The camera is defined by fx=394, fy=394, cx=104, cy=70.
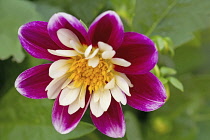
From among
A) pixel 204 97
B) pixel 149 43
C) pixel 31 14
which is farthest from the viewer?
pixel 204 97

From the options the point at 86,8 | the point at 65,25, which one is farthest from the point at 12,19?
the point at 65,25

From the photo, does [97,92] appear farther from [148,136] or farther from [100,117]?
[148,136]

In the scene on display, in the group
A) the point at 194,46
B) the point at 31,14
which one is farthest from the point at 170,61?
the point at 31,14

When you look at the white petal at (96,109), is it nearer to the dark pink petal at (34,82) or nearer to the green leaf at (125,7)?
the dark pink petal at (34,82)

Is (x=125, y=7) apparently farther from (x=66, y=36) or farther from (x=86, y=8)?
(x=66, y=36)

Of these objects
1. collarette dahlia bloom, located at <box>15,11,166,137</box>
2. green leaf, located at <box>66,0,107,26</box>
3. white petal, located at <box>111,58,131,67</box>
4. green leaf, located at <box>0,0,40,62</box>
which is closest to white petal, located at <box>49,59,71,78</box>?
collarette dahlia bloom, located at <box>15,11,166,137</box>

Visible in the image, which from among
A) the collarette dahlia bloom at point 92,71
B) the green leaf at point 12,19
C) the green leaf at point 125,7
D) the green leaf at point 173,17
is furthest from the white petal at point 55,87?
the green leaf at point 125,7

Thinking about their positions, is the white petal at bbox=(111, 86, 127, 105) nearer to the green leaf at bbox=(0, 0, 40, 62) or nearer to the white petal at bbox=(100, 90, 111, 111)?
the white petal at bbox=(100, 90, 111, 111)
